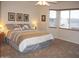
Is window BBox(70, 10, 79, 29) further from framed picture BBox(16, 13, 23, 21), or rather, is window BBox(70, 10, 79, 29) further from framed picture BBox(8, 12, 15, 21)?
framed picture BBox(8, 12, 15, 21)

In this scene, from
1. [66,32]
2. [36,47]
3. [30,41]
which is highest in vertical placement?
[66,32]

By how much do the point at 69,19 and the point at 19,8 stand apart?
10.4ft

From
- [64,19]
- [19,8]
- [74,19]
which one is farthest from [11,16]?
[74,19]

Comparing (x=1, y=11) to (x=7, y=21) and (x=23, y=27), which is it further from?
(x=23, y=27)

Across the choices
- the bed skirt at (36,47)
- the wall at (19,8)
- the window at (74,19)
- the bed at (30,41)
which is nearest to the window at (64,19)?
the window at (74,19)

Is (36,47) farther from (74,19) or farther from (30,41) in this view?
(74,19)

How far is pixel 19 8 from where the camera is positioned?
6797mm

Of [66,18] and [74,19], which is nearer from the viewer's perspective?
[74,19]

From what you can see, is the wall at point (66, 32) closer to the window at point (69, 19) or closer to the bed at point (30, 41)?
the window at point (69, 19)

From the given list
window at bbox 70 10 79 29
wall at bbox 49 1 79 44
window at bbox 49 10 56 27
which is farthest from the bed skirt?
window at bbox 49 10 56 27

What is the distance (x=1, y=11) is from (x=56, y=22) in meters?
3.64

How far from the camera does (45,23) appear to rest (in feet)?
25.6

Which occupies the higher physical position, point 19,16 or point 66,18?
point 19,16

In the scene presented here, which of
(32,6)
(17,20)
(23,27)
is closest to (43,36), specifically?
(23,27)
